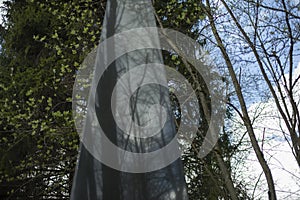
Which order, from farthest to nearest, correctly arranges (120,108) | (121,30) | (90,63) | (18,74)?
(18,74)
(90,63)
(121,30)
(120,108)

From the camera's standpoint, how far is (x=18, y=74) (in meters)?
3.44

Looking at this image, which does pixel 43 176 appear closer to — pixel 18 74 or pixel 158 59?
pixel 18 74

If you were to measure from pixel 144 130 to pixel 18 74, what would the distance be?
2.37 metres

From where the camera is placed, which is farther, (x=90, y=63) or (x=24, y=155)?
(x=24, y=155)

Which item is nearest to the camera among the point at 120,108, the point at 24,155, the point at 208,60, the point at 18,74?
the point at 120,108

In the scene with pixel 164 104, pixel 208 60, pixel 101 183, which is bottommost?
pixel 101 183

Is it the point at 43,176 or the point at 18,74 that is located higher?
the point at 18,74

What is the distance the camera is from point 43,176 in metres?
3.55

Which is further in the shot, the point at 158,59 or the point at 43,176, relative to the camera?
the point at 43,176

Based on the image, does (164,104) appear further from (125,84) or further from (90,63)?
(90,63)

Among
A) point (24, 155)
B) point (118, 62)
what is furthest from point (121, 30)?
point (24, 155)

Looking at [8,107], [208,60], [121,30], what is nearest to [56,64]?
[8,107]

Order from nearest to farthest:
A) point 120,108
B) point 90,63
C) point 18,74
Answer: point 120,108, point 90,63, point 18,74

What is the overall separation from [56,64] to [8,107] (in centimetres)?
65
